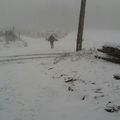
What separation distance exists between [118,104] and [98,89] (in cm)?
138

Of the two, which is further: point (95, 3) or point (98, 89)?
point (95, 3)

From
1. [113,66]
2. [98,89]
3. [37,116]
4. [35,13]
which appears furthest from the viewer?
[35,13]

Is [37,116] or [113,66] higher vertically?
[113,66]

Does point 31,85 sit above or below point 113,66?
below

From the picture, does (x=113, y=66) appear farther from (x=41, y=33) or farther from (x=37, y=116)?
(x=41, y=33)

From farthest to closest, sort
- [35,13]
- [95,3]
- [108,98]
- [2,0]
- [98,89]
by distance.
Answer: [2,0] < [35,13] < [95,3] < [98,89] < [108,98]

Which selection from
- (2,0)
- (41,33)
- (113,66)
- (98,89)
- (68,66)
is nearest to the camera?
(98,89)

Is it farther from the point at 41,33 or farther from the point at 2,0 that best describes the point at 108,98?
the point at 2,0

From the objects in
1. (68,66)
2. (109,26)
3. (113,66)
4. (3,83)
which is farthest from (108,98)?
(109,26)

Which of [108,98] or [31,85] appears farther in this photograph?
[31,85]

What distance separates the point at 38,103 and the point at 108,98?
8.30ft

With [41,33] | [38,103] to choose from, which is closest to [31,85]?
[38,103]

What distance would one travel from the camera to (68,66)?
1141 cm

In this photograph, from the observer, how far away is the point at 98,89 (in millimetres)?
8164
